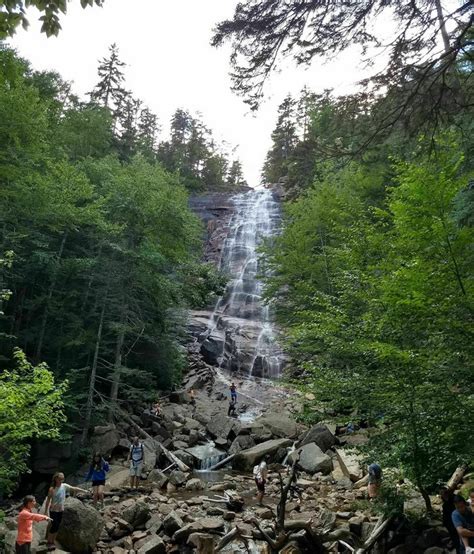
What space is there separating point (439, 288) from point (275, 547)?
550 centimetres

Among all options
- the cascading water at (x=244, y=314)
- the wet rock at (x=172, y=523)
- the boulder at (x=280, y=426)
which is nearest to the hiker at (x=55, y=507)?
the wet rock at (x=172, y=523)

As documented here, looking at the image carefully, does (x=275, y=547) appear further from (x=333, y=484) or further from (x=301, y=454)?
(x=301, y=454)

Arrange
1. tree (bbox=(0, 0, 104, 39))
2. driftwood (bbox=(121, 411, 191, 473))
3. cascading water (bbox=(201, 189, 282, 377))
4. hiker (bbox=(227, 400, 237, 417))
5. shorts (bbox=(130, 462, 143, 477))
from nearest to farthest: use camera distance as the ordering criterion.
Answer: tree (bbox=(0, 0, 104, 39)), shorts (bbox=(130, 462, 143, 477)), driftwood (bbox=(121, 411, 191, 473)), hiker (bbox=(227, 400, 237, 417)), cascading water (bbox=(201, 189, 282, 377))

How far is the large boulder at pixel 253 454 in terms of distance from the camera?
49.9 ft

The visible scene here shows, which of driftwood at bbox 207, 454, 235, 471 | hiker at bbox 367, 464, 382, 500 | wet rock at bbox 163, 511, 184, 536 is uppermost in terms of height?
hiker at bbox 367, 464, 382, 500

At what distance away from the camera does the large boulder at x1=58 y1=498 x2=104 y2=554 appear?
338 inches

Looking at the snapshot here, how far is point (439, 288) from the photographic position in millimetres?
6953

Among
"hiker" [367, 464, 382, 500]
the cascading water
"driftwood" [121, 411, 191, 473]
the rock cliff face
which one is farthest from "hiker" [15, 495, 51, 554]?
the rock cliff face

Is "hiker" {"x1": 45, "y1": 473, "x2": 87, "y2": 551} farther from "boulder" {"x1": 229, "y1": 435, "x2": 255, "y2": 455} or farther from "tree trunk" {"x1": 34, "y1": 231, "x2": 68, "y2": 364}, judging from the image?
"tree trunk" {"x1": 34, "y1": 231, "x2": 68, "y2": 364}

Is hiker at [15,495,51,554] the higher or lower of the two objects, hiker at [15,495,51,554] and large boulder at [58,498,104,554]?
the higher

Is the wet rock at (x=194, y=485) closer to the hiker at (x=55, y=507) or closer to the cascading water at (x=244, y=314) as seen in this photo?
the hiker at (x=55, y=507)

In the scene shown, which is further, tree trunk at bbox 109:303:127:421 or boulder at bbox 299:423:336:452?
tree trunk at bbox 109:303:127:421

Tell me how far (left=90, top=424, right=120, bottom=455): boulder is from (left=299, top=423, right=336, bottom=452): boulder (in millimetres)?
7345

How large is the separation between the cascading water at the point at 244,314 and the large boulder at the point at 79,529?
14808mm
